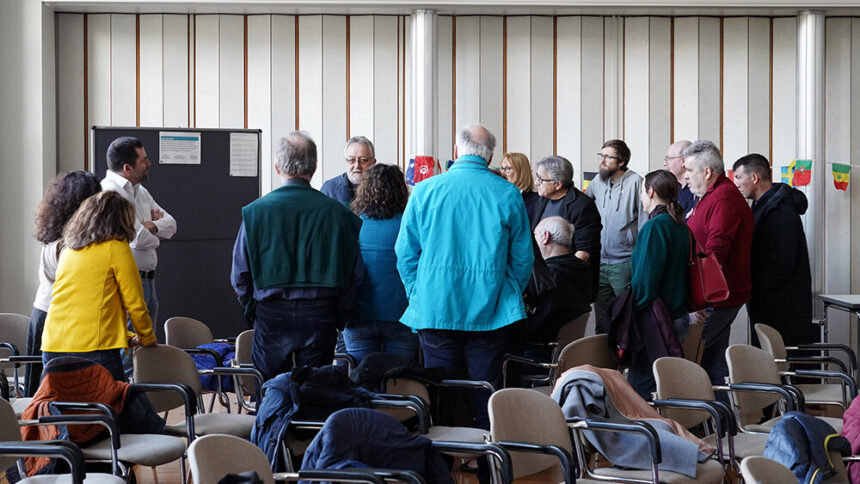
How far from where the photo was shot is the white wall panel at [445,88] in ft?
23.8

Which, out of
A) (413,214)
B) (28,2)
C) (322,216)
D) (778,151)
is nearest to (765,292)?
(778,151)

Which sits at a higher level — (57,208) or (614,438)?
(57,208)

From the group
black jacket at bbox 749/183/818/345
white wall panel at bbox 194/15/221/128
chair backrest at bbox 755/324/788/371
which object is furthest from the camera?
white wall panel at bbox 194/15/221/128

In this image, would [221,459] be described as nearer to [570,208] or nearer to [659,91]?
[570,208]

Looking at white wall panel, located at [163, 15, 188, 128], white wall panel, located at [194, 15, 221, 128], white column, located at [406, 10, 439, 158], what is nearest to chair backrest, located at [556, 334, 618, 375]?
white column, located at [406, 10, 439, 158]

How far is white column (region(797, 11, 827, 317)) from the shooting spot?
705 cm

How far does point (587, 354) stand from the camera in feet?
13.9

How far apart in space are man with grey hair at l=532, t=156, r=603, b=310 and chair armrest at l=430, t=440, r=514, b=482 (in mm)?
2466

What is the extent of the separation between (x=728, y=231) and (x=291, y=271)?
8.16ft

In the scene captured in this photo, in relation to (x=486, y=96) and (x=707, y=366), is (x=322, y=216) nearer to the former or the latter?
(x=707, y=366)

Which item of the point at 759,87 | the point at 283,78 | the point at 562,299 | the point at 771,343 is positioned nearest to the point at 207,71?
the point at 283,78

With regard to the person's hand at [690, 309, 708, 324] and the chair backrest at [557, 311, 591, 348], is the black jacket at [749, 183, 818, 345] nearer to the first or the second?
the person's hand at [690, 309, 708, 324]

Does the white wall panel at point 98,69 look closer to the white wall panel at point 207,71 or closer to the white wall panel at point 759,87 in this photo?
the white wall panel at point 207,71

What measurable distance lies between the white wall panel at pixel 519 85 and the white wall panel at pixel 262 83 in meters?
1.92
